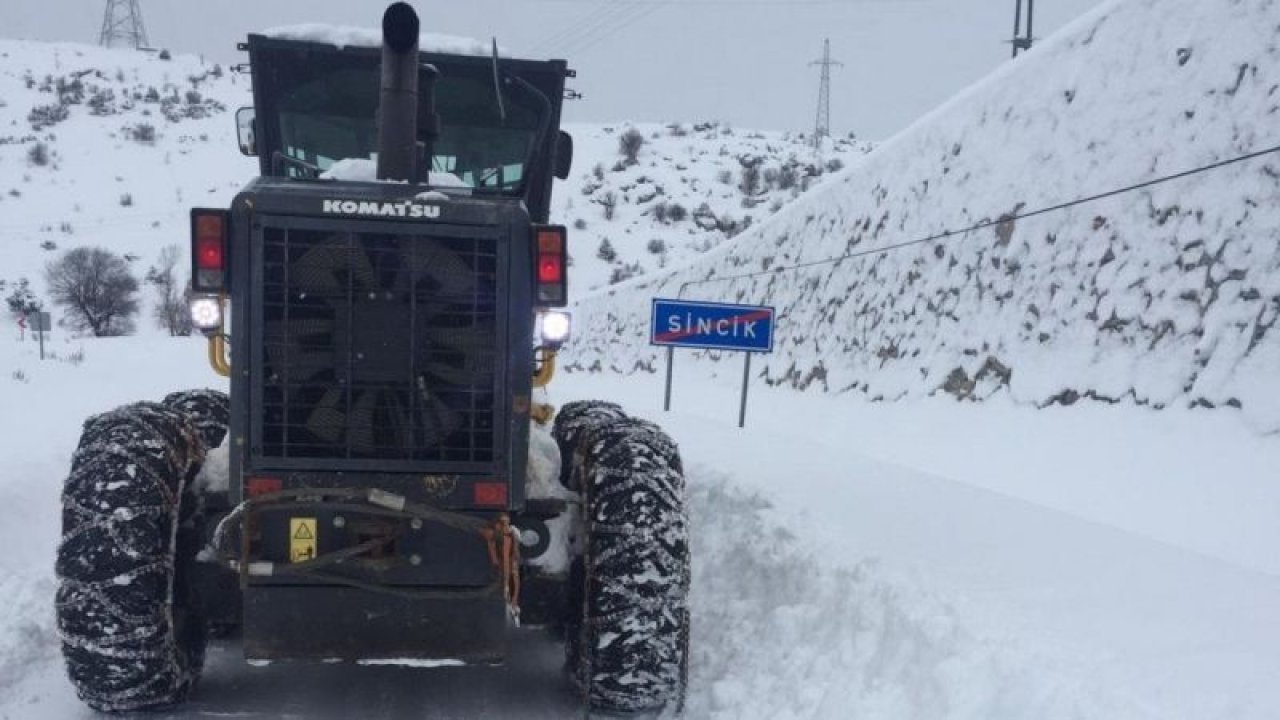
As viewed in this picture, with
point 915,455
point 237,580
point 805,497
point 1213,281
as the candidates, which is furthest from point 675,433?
point 237,580

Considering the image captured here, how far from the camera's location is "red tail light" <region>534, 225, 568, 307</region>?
431 centimetres

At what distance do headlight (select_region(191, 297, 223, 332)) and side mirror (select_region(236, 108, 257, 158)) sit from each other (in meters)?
1.44

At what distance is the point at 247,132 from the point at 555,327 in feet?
6.80

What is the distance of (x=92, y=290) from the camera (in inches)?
1703

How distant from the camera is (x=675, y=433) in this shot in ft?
32.8

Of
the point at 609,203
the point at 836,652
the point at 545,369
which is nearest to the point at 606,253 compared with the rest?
the point at 609,203

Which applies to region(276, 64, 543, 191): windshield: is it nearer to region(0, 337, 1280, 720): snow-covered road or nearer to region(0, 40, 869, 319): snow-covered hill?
region(0, 337, 1280, 720): snow-covered road

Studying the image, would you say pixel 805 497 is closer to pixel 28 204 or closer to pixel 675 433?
pixel 675 433

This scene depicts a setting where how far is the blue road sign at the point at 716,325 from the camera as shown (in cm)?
1102

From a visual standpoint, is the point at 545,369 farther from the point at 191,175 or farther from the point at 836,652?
the point at 191,175

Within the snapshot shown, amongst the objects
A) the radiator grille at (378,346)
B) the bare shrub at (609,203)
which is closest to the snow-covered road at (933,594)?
the radiator grille at (378,346)

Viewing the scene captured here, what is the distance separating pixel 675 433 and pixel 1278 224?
16.0 ft

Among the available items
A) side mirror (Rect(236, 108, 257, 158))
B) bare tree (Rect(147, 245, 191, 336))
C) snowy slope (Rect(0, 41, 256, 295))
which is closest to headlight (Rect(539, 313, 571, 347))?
side mirror (Rect(236, 108, 257, 158))

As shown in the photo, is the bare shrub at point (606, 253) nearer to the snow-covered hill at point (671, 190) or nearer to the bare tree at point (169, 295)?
the snow-covered hill at point (671, 190)
